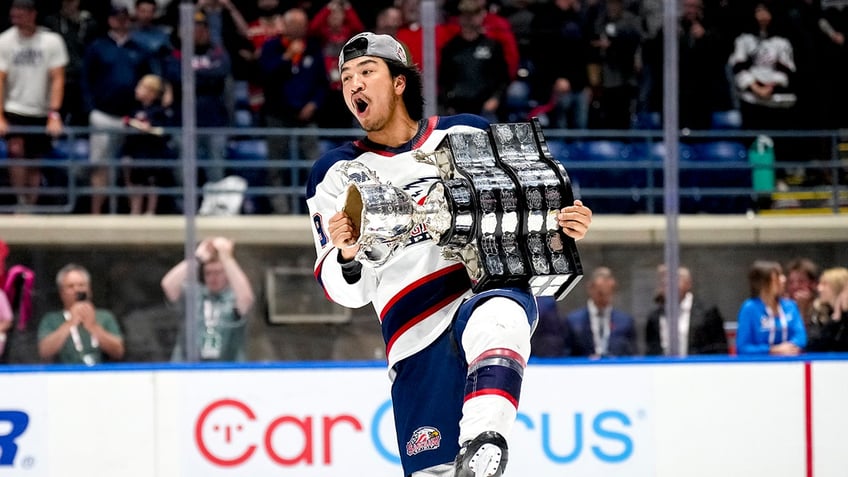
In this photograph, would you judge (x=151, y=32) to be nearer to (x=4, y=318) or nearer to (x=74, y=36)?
(x=74, y=36)

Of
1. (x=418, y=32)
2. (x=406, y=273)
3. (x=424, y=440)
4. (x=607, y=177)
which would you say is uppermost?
(x=418, y=32)

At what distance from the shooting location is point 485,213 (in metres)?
3.08

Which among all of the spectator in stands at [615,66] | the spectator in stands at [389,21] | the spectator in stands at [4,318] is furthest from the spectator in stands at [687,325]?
the spectator in stands at [4,318]

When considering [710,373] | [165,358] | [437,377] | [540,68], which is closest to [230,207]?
[165,358]

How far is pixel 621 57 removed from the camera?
19.0 ft

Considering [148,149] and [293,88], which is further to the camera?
[293,88]

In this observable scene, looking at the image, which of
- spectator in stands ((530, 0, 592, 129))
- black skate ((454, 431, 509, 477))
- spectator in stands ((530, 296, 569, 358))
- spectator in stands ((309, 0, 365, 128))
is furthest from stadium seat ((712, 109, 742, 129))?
black skate ((454, 431, 509, 477))

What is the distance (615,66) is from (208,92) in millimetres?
1744

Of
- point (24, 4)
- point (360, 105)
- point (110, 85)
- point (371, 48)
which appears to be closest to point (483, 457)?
point (360, 105)

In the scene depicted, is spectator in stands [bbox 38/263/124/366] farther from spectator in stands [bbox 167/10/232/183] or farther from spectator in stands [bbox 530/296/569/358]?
spectator in stands [bbox 530/296/569/358]

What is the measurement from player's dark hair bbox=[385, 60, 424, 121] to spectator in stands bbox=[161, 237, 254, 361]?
7.05 feet

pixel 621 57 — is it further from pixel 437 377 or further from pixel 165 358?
pixel 437 377

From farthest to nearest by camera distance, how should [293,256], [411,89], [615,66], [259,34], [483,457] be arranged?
[259,34], [615,66], [293,256], [411,89], [483,457]

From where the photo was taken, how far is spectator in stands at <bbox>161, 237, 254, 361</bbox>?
536 centimetres
